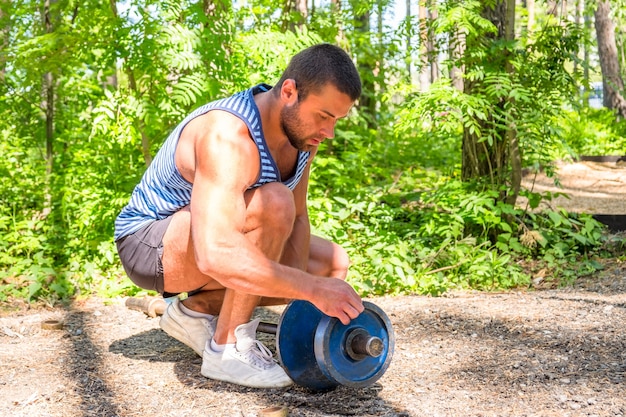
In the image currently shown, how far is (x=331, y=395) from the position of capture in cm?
275

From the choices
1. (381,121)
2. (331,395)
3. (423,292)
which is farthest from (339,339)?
(381,121)

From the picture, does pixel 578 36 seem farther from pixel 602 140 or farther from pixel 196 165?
pixel 602 140

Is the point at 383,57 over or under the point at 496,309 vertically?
over

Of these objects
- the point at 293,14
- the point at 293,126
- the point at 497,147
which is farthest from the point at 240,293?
the point at 293,14

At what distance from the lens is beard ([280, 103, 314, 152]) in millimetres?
2732

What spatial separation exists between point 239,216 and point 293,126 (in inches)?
17.4

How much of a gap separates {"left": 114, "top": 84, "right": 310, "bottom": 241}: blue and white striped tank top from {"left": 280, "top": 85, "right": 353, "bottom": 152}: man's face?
0.12m

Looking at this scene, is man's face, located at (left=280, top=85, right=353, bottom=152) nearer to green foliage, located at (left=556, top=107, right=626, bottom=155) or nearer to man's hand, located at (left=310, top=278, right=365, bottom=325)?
man's hand, located at (left=310, top=278, right=365, bottom=325)

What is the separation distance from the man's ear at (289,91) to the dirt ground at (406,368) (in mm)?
1137

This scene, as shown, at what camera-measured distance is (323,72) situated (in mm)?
2643

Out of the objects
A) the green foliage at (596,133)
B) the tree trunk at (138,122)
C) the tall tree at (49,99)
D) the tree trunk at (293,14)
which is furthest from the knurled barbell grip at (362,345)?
the green foliage at (596,133)

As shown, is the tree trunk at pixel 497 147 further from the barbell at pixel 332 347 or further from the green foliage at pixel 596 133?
the green foliage at pixel 596 133

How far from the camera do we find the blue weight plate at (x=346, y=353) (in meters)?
2.51

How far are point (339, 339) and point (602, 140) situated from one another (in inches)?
452
